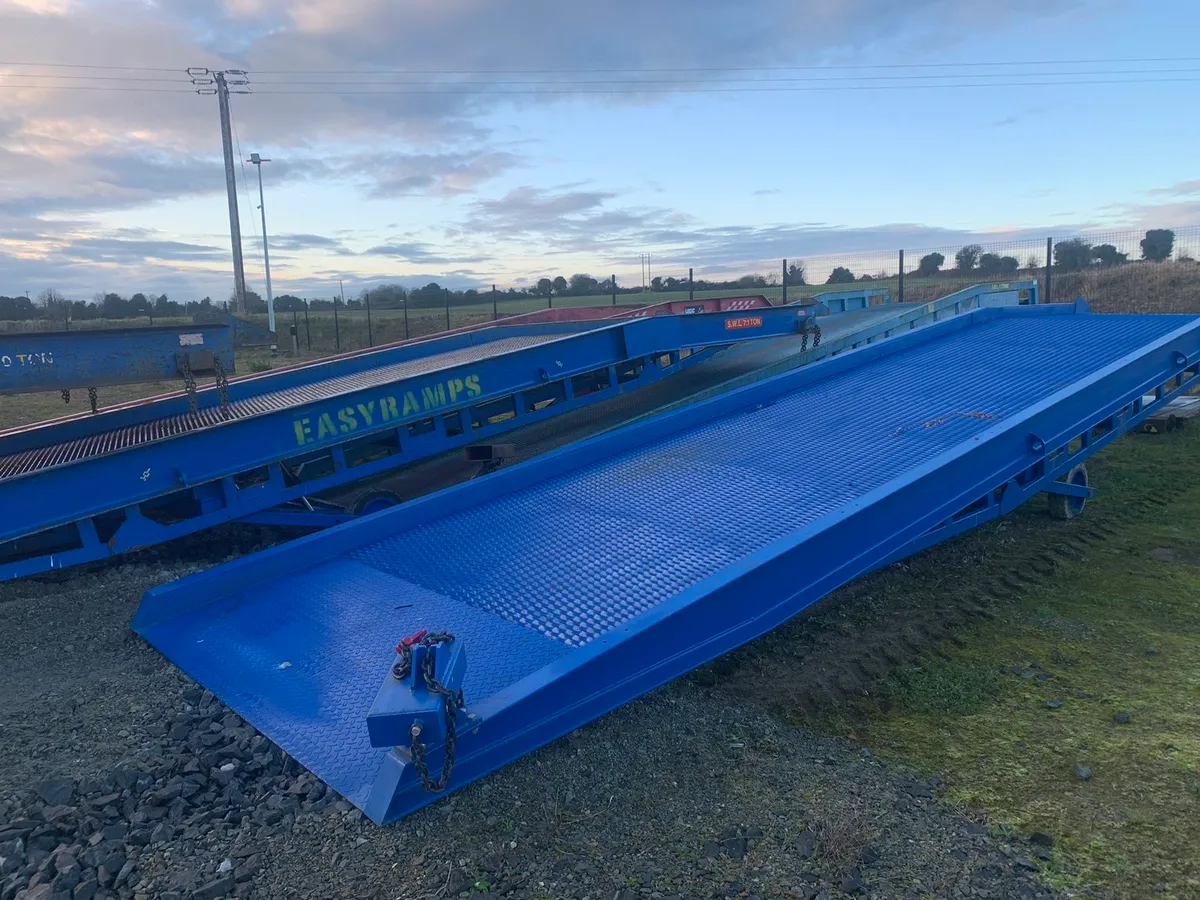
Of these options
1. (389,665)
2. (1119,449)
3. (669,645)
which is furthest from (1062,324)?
(389,665)

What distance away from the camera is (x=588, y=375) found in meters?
6.85

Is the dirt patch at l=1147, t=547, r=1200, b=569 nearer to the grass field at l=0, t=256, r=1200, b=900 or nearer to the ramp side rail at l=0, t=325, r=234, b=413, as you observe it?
the grass field at l=0, t=256, r=1200, b=900

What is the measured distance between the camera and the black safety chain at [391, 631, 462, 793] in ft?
7.63

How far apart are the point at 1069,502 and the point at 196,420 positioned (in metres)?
6.05

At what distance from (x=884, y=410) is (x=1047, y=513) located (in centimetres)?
175

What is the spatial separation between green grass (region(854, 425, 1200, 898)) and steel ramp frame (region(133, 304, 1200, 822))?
1.92 feet

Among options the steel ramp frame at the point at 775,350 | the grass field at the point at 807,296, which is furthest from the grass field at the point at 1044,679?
the grass field at the point at 807,296

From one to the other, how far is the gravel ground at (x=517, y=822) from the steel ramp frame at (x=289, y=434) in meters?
1.25

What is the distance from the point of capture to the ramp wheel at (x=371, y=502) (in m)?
5.66

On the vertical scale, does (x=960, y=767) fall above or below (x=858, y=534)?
below

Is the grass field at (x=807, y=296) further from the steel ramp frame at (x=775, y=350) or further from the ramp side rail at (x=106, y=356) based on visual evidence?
the steel ramp frame at (x=775, y=350)

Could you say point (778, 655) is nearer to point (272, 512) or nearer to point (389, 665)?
point (389, 665)

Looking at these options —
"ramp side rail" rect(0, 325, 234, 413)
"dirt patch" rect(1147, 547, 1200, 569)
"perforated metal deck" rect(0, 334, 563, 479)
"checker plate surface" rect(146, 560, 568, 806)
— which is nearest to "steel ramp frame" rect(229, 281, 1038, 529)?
"perforated metal deck" rect(0, 334, 563, 479)

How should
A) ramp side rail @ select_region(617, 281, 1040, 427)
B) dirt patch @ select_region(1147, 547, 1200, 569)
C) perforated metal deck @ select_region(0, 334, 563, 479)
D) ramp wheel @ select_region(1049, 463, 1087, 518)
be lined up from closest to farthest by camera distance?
perforated metal deck @ select_region(0, 334, 563, 479) < dirt patch @ select_region(1147, 547, 1200, 569) < ramp wheel @ select_region(1049, 463, 1087, 518) < ramp side rail @ select_region(617, 281, 1040, 427)
